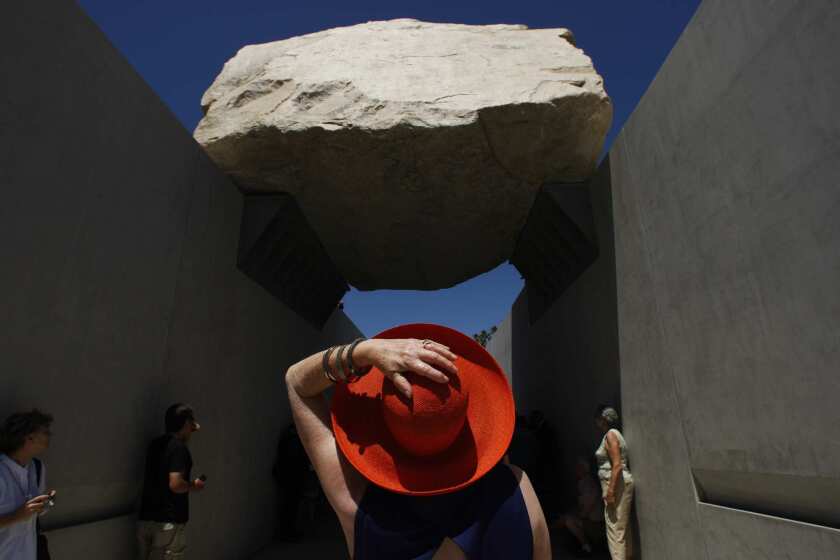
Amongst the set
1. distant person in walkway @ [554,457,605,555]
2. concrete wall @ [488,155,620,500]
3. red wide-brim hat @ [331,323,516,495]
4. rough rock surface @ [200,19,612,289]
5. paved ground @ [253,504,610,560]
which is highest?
rough rock surface @ [200,19,612,289]

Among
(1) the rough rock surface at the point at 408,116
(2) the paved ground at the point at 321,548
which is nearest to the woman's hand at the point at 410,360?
(1) the rough rock surface at the point at 408,116

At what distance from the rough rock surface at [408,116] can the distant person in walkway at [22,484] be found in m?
3.14

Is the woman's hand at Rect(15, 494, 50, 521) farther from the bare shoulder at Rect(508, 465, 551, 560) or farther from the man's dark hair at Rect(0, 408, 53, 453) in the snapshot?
the bare shoulder at Rect(508, 465, 551, 560)

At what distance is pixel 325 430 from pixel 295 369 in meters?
0.17

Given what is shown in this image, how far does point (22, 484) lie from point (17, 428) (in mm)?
240

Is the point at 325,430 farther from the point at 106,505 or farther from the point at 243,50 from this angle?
the point at 243,50

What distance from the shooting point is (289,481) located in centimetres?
643

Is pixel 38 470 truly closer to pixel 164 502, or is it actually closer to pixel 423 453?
pixel 164 502

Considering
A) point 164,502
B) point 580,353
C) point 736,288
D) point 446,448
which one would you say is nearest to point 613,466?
point 580,353

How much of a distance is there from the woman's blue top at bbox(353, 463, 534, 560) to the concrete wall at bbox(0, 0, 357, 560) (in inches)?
87.3

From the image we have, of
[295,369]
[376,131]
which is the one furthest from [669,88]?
[295,369]

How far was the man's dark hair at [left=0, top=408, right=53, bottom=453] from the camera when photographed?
2.38m

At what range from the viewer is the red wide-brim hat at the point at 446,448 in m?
1.18

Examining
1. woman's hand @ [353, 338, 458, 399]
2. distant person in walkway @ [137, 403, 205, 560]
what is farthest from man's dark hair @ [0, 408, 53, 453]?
woman's hand @ [353, 338, 458, 399]
